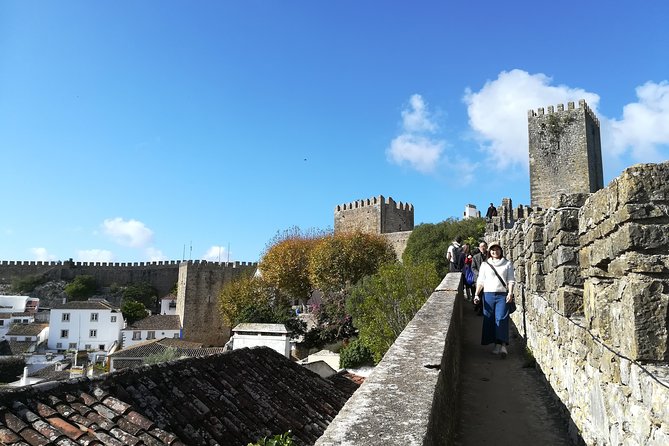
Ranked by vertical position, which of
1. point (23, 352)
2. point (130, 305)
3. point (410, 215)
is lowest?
point (23, 352)

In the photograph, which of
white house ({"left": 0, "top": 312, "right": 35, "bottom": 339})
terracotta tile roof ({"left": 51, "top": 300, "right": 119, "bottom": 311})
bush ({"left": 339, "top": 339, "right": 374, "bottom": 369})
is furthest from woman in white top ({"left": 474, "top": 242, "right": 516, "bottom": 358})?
white house ({"left": 0, "top": 312, "right": 35, "bottom": 339})

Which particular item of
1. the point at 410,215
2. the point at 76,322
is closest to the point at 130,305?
the point at 76,322

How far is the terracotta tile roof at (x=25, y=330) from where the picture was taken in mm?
60128

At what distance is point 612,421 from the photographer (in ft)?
10.2

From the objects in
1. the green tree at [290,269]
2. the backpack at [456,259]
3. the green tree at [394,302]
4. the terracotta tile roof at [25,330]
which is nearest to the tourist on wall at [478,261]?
the backpack at [456,259]

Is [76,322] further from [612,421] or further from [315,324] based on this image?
[612,421]

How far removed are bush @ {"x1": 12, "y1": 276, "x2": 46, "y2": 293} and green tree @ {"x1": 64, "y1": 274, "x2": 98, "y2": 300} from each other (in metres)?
5.30

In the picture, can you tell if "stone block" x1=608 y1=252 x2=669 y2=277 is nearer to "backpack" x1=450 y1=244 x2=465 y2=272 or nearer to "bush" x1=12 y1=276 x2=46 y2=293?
"backpack" x1=450 y1=244 x2=465 y2=272

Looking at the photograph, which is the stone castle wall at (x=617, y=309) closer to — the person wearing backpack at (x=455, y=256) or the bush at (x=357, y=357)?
the person wearing backpack at (x=455, y=256)

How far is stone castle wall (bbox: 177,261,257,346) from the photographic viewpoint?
5825 centimetres

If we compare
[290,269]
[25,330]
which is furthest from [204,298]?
[25,330]

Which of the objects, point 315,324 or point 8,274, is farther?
point 8,274

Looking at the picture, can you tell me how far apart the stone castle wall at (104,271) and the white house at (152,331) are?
1481cm

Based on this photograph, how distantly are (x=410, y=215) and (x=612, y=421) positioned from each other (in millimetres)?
53566
